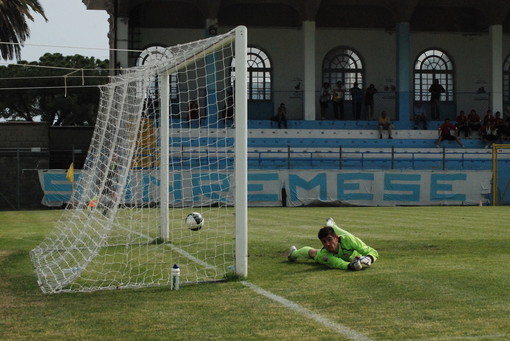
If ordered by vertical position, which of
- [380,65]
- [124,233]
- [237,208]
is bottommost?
[124,233]

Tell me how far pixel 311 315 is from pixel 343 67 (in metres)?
37.0

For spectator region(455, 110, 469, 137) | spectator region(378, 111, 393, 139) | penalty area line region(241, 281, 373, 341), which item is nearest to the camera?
penalty area line region(241, 281, 373, 341)

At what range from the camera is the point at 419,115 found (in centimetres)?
3844

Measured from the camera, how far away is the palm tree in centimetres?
3750

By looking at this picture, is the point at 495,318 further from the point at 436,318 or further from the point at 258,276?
the point at 258,276

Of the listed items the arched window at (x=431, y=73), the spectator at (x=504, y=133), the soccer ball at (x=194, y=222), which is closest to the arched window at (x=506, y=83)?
the arched window at (x=431, y=73)

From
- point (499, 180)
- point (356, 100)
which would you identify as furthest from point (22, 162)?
point (499, 180)

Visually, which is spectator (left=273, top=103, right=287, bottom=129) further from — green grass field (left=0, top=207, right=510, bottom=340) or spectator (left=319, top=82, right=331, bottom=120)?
green grass field (left=0, top=207, right=510, bottom=340)

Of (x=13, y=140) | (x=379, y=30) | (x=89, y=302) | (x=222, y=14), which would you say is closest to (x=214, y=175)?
(x=13, y=140)

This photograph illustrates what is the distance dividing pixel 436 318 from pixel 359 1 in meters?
36.0

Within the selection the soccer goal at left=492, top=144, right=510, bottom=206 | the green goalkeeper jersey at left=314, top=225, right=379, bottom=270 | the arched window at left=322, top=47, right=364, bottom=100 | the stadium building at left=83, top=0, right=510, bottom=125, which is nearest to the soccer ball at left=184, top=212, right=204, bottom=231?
the green goalkeeper jersey at left=314, top=225, right=379, bottom=270

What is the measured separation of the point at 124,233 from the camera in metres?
15.7

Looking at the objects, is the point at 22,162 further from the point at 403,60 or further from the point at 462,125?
the point at 462,125

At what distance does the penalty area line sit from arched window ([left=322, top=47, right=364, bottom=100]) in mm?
34796
